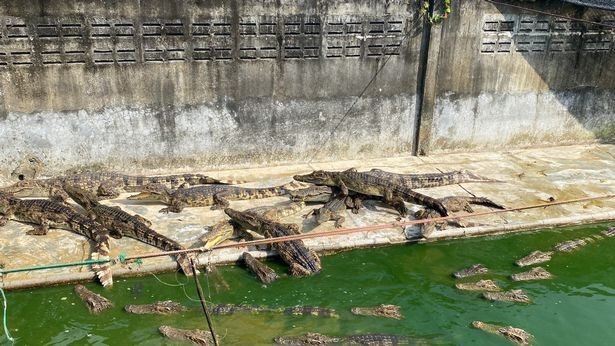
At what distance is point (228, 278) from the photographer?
247 inches

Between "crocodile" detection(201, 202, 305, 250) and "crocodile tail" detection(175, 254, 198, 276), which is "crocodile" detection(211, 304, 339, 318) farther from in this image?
"crocodile" detection(201, 202, 305, 250)

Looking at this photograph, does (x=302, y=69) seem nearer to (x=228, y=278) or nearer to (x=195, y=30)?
(x=195, y=30)

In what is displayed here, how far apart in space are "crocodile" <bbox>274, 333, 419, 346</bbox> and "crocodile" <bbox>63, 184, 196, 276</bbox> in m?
1.75

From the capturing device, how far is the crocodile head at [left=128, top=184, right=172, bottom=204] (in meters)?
7.77

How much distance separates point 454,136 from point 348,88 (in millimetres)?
2585

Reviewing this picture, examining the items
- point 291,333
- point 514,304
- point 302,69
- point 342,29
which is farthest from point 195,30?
point 514,304

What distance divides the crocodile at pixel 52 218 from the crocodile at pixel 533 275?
210 inches

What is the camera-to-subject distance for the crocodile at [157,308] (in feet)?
18.4

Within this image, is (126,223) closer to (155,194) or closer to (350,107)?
(155,194)

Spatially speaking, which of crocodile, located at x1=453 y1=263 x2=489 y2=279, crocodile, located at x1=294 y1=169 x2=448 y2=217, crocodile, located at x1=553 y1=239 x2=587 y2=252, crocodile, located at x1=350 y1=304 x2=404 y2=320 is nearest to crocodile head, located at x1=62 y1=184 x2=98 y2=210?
crocodile, located at x1=294 y1=169 x2=448 y2=217

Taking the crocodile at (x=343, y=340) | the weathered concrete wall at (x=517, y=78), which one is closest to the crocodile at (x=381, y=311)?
the crocodile at (x=343, y=340)

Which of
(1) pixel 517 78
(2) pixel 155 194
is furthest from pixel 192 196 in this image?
(1) pixel 517 78

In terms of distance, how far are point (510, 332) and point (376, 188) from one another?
3190 millimetres

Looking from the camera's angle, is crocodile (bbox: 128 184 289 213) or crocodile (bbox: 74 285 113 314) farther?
crocodile (bbox: 128 184 289 213)
